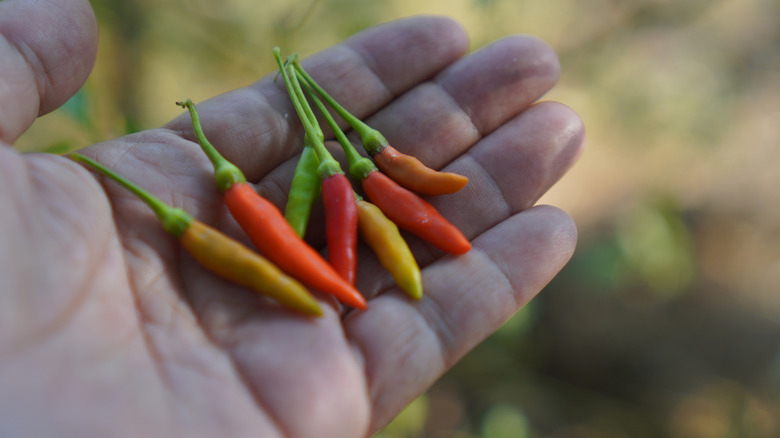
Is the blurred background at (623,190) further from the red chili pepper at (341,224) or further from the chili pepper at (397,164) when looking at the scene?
Result: the red chili pepper at (341,224)

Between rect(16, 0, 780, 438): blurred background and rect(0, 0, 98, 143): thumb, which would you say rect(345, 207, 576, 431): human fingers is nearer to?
rect(16, 0, 780, 438): blurred background

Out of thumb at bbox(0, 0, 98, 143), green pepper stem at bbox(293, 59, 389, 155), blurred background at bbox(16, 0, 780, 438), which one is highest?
thumb at bbox(0, 0, 98, 143)

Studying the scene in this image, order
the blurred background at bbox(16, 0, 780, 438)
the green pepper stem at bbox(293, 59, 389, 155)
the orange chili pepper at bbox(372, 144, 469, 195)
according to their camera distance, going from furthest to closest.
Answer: the blurred background at bbox(16, 0, 780, 438)
the green pepper stem at bbox(293, 59, 389, 155)
the orange chili pepper at bbox(372, 144, 469, 195)

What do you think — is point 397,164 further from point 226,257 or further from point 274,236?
point 226,257

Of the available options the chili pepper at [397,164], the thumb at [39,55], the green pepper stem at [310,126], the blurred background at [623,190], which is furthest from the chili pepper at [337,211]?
the blurred background at [623,190]

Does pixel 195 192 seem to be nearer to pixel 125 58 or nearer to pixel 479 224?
pixel 479 224

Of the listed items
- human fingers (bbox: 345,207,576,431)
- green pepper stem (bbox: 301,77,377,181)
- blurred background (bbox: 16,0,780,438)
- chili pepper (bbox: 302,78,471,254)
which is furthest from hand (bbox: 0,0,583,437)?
blurred background (bbox: 16,0,780,438)

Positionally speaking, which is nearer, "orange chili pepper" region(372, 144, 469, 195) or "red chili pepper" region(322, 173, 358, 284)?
"red chili pepper" region(322, 173, 358, 284)

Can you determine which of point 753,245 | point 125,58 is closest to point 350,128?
point 125,58
